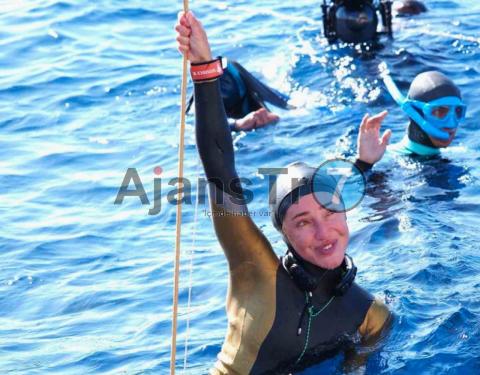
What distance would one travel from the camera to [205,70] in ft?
12.3

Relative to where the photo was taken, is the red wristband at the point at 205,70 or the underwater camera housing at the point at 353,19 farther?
the underwater camera housing at the point at 353,19

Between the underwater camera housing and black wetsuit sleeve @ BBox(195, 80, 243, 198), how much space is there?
20.8 feet

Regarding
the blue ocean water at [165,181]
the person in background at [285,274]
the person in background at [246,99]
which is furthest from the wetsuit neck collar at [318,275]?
the person in background at [246,99]

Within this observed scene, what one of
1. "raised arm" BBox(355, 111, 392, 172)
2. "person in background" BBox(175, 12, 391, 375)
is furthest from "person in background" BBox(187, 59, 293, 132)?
"person in background" BBox(175, 12, 391, 375)

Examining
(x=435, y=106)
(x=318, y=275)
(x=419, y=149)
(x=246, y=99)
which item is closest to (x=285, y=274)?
(x=318, y=275)

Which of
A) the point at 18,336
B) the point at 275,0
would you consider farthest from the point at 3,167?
the point at 275,0

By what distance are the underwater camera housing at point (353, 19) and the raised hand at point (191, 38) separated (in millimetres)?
6446

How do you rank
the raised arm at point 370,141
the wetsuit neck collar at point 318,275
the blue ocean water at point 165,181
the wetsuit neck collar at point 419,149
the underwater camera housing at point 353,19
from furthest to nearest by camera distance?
the underwater camera housing at point 353,19, the wetsuit neck collar at point 419,149, the raised arm at point 370,141, the blue ocean water at point 165,181, the wetsuit neck collar at point 318,275

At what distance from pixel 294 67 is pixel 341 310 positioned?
616 cm

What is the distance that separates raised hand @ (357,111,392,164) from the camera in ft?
20.1

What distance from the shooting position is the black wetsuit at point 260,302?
390cm

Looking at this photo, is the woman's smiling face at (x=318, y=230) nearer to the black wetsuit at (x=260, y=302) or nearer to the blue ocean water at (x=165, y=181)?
the black wetsuit at (x=260, y=302)

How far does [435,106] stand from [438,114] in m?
0.08

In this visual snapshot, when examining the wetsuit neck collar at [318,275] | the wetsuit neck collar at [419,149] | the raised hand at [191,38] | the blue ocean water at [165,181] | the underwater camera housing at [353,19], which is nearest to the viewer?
the raised hand at [191,38]
